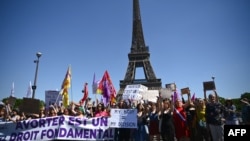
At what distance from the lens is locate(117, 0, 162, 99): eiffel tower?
61.7 m

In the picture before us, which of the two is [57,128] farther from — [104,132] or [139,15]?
[139,15]

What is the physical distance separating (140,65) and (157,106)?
5561 cm

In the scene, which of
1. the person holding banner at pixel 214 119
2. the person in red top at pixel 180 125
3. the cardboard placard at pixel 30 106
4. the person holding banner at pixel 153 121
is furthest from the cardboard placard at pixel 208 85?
the cardboard placard at pixel 30 106

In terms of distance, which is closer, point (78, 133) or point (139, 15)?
point (78, 133)

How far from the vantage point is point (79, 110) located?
404 inches

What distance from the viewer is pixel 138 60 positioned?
64.8m

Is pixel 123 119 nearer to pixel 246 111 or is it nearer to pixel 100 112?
pixel 100 112

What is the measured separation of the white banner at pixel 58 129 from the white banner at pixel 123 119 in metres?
0.28

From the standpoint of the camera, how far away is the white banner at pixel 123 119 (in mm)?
9289

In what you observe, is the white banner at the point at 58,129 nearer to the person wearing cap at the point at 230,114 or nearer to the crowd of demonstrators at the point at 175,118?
the crowd of demonstrators at the point at 175,118

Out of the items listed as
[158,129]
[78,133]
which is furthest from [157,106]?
[78,133]

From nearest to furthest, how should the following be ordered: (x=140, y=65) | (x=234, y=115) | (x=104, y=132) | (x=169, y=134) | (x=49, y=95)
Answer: (x=169, y=134)
(x=104, y=132)
(x=234, y=115)
(x=49, y=95)
(x=140, y=65)

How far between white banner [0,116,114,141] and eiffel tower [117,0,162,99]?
165 feet

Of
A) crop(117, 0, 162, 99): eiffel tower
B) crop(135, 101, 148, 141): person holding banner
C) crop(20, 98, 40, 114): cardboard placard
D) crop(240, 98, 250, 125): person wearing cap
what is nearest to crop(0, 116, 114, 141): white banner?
crop(20, 98, 40, 114): cardboard placard
